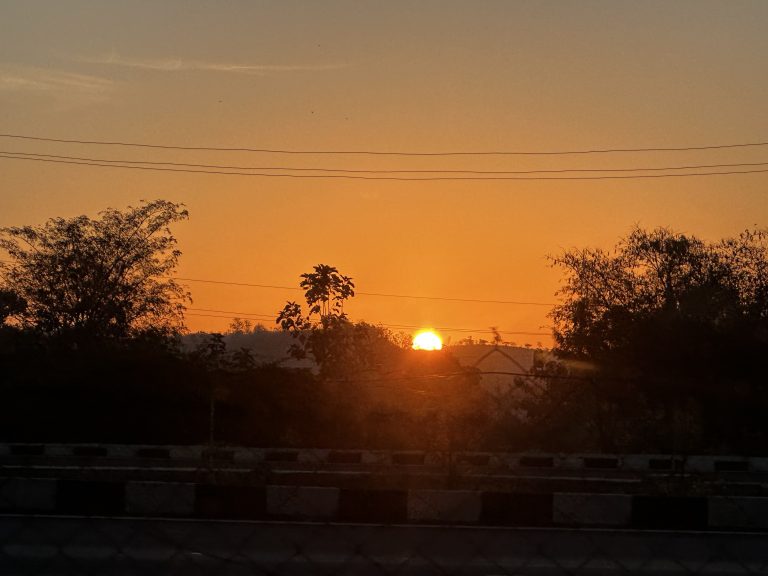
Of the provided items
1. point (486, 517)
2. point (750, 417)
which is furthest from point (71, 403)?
point (486, 517)

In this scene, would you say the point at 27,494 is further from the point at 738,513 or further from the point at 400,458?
the point at 400,458

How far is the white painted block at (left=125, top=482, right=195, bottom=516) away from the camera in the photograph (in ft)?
19.1

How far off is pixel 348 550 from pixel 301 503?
1.56m

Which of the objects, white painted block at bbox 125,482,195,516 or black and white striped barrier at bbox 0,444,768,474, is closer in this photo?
white painted block at bbox 125,482,195,516

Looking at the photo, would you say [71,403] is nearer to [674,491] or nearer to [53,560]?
[674,491]

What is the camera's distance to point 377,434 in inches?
1250

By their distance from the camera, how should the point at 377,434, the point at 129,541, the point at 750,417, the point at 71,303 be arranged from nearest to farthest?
1. the point at 129,541
2. the point at 750,417
3. the point at 377,434
4. the point at 71,303

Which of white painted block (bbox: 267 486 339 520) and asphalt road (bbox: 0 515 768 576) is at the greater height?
white painted block (bbox: 267 486 339 520)

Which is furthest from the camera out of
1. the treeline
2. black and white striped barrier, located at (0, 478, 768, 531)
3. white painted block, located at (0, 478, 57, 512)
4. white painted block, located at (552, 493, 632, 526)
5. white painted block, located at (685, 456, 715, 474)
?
the treeline

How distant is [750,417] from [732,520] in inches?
984

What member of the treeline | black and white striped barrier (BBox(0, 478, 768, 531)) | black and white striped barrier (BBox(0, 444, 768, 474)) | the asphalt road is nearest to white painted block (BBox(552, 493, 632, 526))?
black and white striped barrier (BBox(0, 478, 768, 531))

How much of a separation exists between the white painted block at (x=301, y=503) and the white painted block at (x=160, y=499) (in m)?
0.49

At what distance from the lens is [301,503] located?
6492 millimetres

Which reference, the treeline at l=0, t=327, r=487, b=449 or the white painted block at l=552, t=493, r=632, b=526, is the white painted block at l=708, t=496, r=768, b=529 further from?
the treeline at l=0, t=327, r=487, b=449
